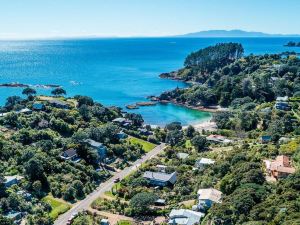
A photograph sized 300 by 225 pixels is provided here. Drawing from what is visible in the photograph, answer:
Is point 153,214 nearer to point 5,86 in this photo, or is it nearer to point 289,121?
point 289,121

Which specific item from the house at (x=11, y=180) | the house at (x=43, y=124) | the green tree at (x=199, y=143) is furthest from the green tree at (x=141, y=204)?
the house at (x=43, y=124)

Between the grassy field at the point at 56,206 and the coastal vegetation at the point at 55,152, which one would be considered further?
the coastal vegetation at the point at 55,152

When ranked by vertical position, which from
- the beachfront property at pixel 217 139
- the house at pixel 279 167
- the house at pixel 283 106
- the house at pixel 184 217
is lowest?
the house at pixel 184 217

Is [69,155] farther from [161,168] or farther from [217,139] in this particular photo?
[217,139]

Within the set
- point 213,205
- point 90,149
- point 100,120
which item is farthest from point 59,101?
point 213,205

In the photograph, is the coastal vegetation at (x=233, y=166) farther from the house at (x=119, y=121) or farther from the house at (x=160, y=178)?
the house at (x=119, y=121)

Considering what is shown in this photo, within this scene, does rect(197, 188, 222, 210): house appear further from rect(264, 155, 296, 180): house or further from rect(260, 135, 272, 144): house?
rect(260, 135, 272, 144): house

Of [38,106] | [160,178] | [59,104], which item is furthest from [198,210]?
[59,104]
